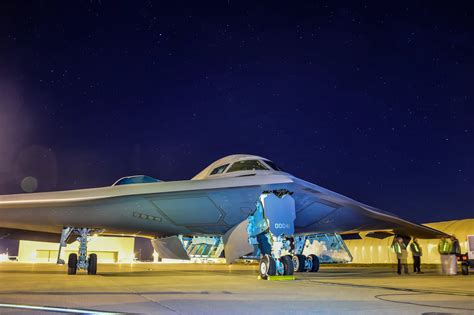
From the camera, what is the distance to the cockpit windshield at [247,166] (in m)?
11.1

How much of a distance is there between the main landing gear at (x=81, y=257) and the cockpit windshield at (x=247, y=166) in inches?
180

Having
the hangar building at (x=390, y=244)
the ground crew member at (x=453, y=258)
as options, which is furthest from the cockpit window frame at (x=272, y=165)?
the hangar building at (x=390, y=244)

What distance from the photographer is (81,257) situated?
1218cm

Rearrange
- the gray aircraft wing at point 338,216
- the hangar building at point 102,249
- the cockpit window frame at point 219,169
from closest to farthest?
1. the gray aircraft wing at point 338,216
2. the cockpit window frame at point 219,169
3. the hangar building at point 102,249

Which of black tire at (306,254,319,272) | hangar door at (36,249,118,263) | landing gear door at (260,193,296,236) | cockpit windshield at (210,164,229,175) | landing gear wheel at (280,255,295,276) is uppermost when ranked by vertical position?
cockpit windshield at (210,164,229,175)

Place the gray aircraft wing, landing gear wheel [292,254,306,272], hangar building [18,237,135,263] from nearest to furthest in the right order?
1. the gray aircraft wing
2. landing gear wheel [292,254,306,272]
3. hangar building [18,237,135,263]

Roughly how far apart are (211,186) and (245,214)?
1.19 m

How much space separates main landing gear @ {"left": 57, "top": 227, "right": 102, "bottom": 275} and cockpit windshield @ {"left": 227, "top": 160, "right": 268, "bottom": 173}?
4574mm

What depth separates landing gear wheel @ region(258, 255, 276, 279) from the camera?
8.87 meters

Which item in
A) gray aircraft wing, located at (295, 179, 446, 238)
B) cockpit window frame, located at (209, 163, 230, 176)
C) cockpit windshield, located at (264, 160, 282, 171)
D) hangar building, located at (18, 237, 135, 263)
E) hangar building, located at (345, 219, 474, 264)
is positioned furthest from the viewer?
hangar building, located at (18, 237, 135, 263)

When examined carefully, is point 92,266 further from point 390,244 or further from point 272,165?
point 390,244

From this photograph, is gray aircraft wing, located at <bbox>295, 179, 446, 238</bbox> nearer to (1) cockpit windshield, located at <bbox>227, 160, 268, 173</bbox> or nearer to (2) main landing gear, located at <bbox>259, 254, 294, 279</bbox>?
(1) cockpit windshield, located at <bbox>227, 160, 268, 173</bbox>

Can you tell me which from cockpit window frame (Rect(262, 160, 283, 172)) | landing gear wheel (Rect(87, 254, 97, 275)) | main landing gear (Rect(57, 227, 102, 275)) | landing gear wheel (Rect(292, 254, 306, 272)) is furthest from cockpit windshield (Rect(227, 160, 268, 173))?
main landing gear (Rect(57, 227, 102, 275))

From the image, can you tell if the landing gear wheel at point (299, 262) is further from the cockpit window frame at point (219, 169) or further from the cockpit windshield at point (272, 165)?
the cockpit window frame at point (219, 169)
